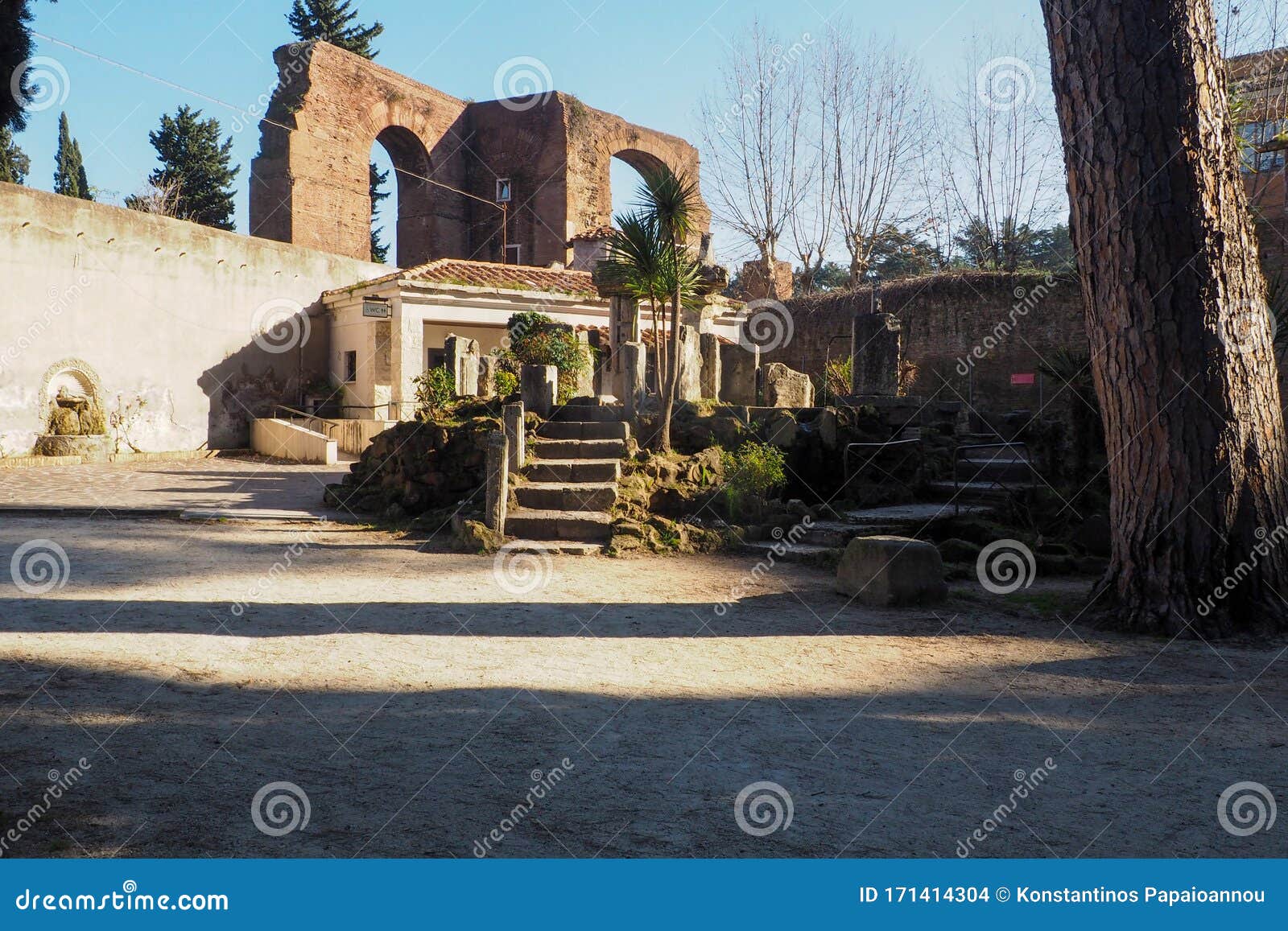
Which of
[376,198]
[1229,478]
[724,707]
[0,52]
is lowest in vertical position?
[724,707]

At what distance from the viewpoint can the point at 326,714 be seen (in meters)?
4.53

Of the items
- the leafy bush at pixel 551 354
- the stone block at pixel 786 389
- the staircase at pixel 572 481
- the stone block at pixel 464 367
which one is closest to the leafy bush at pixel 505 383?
the leafy bush at pixel 551 354

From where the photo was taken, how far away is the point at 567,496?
1041cm

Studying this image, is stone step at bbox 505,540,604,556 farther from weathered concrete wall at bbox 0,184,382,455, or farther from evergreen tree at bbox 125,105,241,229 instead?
evergreen tree at bbox 125,105,241,229

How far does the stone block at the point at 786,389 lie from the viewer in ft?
41.9

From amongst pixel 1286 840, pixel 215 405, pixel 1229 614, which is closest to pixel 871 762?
pixel 1286 840

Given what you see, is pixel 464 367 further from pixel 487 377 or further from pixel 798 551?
pixel 798 551

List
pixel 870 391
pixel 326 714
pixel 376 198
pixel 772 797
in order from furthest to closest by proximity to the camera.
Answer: pixel 376 198
pixel 870 391
pixel 326 714
pixel 772 797

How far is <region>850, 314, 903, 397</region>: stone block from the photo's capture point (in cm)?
1480

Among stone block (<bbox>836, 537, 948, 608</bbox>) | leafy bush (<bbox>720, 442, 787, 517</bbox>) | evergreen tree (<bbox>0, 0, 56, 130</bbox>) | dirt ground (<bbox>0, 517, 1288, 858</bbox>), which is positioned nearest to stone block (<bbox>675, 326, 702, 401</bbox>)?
leafy bush (<bbox>720, 442, 787, 517</bbox>)

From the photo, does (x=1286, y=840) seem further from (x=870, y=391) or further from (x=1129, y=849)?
(x=870, y=391)

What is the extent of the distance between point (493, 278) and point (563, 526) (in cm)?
1499

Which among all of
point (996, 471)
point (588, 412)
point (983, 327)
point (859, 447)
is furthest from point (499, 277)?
point (996, 471)

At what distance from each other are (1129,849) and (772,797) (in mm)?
1184
